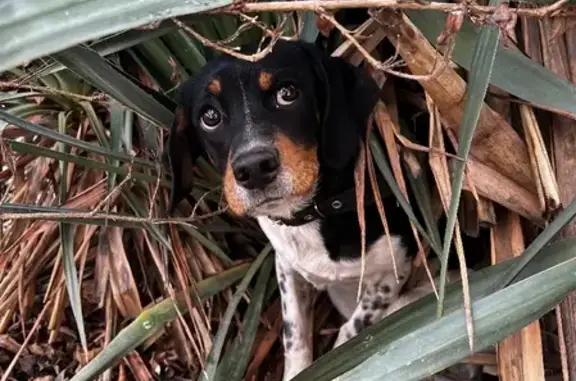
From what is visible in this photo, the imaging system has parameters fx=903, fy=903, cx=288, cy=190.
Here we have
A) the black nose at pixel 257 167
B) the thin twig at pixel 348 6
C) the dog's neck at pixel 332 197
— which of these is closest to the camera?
the thin twig at pixel 348 6

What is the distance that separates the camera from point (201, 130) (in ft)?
6.55

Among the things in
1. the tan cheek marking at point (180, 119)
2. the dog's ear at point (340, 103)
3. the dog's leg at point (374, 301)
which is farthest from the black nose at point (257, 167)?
the dog's leg at point (374, 301)

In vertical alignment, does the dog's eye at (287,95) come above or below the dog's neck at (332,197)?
above

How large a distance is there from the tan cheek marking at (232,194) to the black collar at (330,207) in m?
0.19

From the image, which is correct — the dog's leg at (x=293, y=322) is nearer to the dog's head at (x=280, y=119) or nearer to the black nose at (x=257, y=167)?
the dog's head at (x=280, y=119)

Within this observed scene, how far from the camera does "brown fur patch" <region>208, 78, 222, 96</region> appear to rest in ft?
6.31

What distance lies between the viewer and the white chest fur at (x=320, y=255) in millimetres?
A: 2047

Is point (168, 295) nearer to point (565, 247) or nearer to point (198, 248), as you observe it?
point (198, 248)

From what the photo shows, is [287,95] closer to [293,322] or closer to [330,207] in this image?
[330,207]

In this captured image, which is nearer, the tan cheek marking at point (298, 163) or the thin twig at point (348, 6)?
the thin twig at point (348, 6)

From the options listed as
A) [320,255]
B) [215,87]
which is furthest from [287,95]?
[320,255]

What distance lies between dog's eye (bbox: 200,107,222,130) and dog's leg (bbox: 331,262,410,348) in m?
0.51

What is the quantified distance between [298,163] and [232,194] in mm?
150

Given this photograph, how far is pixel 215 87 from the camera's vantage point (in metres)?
1.93
